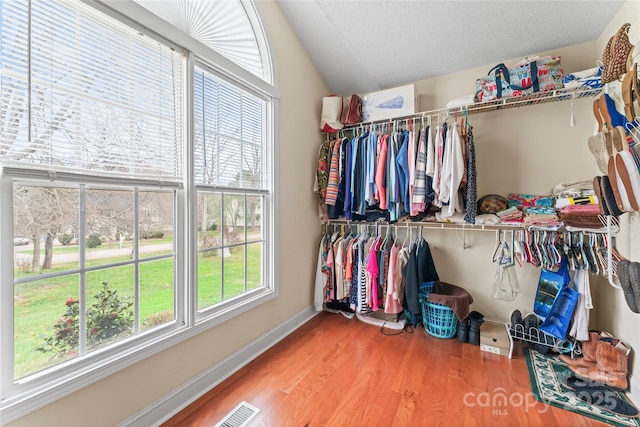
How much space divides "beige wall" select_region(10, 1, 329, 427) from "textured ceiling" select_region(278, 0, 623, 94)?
11.1 inches

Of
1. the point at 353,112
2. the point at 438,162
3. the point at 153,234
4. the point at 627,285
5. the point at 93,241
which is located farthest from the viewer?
the point at 353,112

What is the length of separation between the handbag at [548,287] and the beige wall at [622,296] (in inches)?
10.9

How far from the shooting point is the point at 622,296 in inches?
65.1

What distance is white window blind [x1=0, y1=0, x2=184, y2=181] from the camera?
38.9 inches

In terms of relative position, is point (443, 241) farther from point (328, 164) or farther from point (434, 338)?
point (328, 164)

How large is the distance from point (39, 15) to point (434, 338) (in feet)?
10.2

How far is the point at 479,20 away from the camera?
6.50 ft

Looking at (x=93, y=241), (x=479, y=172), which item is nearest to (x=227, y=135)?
(x=93, y=241)

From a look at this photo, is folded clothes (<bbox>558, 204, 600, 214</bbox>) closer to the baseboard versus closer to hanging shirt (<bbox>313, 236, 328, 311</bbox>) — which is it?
hanging shirt (<bbox>313, 236, 328, 311</bbox>)

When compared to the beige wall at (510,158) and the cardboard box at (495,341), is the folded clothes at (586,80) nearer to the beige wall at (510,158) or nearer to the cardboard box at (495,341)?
the beige wall at (510,158)

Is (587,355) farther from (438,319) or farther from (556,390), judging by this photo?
(438,319)

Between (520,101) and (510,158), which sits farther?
(510,158)

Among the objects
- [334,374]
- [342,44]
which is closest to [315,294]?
[334,374]

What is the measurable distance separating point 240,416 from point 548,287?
7.71 ft
